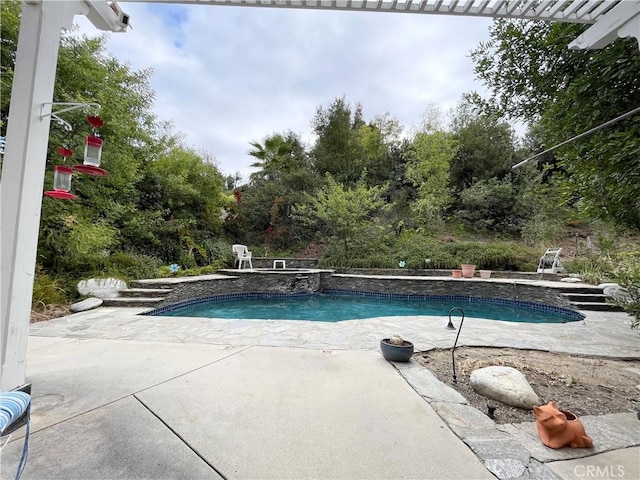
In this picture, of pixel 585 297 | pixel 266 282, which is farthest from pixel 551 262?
pixel 266 282

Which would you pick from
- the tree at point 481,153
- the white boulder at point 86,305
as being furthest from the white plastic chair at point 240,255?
the tree at point 481,153

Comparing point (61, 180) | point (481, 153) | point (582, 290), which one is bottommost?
point (582, 290)

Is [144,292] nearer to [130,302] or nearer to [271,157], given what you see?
[130,302]

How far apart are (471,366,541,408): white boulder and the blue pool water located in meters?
3.74

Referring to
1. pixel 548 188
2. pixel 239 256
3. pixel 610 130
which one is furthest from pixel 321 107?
pixel 610 130

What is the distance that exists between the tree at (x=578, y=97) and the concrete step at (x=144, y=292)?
21.6 ft

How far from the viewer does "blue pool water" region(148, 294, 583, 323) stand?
235 inches

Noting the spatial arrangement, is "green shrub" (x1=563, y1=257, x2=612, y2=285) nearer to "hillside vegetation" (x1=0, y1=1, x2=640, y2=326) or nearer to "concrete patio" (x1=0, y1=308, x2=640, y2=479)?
"hillside vegetation" (x1=0, y1=1, x2=640, y2=326)

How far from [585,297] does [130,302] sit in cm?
894

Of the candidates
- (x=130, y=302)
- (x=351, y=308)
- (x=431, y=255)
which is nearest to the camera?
(x=130, y=302)

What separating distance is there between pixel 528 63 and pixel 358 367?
12.9 feet

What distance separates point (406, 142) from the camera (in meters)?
14.7

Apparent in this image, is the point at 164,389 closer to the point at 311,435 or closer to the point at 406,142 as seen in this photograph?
the point at 311,435

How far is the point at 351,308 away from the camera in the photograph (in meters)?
6.96
